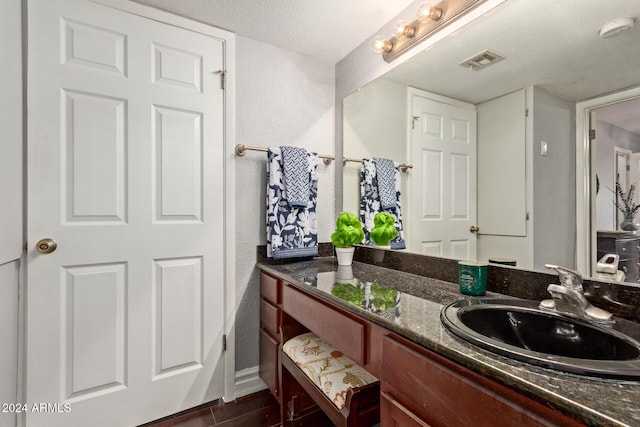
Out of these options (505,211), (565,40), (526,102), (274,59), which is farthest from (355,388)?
(274,59)

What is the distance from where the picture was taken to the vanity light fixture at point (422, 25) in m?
1.31

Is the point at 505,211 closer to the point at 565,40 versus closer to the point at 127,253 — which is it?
the point at 565,40

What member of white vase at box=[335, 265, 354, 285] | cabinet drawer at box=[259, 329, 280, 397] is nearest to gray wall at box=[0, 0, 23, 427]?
cabinet drawer at box=[259, 329, 280, 397]

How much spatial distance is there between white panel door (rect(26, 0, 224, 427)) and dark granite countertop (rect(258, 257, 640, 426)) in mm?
846

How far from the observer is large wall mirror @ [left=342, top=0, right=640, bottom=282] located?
0.93 meters

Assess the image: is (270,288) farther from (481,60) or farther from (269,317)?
(481,60)

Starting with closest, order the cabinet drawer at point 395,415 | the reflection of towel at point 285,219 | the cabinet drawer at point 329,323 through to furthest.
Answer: the cabinet drawer at point 395,415 → the cabinet drawer at point 329,323 → the reflection of towel at point 285,219

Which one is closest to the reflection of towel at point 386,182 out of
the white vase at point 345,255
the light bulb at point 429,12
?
the white vase at point 345,255

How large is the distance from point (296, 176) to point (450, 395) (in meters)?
1.39

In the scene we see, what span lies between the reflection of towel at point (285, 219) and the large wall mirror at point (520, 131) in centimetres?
59

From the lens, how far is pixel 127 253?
1.51 m

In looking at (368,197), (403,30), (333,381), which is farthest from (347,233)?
(403,30)

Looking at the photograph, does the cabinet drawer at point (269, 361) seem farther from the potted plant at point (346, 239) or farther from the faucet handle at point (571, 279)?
the faucet handle at point (571, 279)

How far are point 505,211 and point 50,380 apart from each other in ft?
7.00
